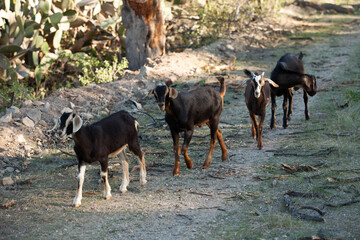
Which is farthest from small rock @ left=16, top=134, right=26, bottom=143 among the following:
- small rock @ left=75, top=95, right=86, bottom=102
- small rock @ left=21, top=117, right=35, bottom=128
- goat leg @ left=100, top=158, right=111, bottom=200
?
goat leg @ left=100, top=158, right=111, bottom=200

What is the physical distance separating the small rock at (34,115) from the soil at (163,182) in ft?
0.33

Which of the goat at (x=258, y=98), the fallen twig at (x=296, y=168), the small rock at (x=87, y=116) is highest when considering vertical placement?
the goat at (x=258, y=98)

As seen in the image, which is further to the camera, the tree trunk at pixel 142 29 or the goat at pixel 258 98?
the tree trunk at pixel 142 29

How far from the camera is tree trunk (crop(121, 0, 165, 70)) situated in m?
15.1

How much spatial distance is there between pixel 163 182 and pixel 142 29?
8587 millimetres

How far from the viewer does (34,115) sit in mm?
9930

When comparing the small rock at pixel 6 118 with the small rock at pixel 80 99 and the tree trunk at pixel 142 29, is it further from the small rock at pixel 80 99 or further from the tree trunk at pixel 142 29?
the tree trunk at pixel 142 29

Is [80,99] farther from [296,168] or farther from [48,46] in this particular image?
[296,168]

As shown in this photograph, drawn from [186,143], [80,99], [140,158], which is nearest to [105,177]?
[140,158]

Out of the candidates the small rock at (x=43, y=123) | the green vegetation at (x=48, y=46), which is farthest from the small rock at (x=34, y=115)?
the green vegetation at (x=48, y=46)

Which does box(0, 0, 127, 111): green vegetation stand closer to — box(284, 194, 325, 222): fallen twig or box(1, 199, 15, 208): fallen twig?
box(1, 199, 15, 208): fallen twig

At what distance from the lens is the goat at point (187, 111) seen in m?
7.62

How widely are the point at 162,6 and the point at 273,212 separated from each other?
10.4 m

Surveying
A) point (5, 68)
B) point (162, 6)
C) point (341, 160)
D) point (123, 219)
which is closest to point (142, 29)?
point (162, 6)
